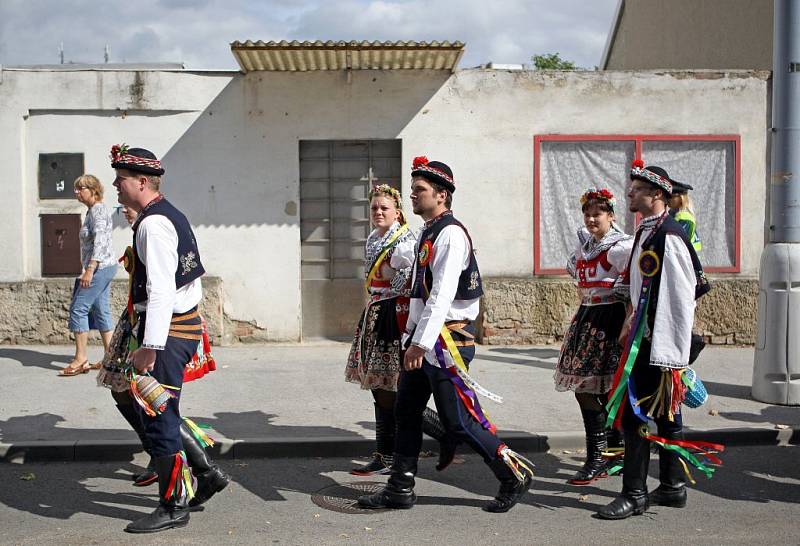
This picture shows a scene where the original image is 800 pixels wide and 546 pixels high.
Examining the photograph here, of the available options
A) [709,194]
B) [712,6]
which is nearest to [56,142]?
[709,194]

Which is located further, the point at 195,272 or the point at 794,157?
the point at 794,157

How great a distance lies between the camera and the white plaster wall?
34.0ft

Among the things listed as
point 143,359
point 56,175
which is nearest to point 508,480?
point 143,359

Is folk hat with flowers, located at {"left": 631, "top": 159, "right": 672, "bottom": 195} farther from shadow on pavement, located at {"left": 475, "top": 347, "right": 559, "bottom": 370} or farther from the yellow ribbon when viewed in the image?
shadow on pavement, located at {"left": 475, "top": 347, "right": 559, "bottom": 370}

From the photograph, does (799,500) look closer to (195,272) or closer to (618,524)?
(618,524)

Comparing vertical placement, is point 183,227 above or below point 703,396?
above

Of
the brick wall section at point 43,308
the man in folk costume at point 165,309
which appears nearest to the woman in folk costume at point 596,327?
the man in folk costume at point 165,309

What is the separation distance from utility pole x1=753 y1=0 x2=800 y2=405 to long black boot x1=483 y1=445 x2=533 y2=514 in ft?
11.5

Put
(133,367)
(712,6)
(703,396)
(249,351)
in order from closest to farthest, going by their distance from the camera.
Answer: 1. (133,367)
2. (703,396)
3. (249,351)
4. (712,6)

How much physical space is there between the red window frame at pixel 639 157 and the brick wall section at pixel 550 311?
201 mm

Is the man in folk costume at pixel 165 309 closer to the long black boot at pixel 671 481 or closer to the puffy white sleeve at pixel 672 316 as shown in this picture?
the puffy white sleeve at pixel 672 316

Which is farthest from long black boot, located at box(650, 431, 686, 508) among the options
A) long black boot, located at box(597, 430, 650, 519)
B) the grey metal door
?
the grey metal door

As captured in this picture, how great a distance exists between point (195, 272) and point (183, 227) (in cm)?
25

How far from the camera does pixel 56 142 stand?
10391 mm
